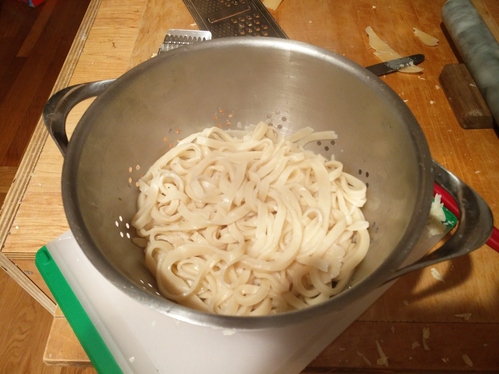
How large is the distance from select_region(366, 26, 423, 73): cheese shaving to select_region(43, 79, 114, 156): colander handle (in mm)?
1161

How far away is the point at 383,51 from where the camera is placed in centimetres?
165

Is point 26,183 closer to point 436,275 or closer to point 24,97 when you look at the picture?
point 436,275

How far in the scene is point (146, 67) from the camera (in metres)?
1.02

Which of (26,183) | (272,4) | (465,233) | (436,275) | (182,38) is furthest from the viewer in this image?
(272,4)

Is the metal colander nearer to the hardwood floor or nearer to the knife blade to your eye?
the knife blade

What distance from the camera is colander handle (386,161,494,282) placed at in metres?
0.69

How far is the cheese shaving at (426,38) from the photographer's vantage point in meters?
1.69

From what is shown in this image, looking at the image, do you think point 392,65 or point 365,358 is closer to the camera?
point 365,358

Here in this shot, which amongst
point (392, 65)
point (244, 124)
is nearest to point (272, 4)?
point (392, 65)

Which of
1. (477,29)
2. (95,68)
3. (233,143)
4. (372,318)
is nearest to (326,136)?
(233,143)

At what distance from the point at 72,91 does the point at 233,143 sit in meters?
0.52

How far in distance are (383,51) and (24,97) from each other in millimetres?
2662

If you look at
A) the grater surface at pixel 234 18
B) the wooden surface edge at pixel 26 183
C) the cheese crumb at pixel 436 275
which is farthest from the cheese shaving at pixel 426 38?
the wooden surface edge at pixel 26 183

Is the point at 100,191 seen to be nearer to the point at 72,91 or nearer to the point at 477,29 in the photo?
the point at 72,91
